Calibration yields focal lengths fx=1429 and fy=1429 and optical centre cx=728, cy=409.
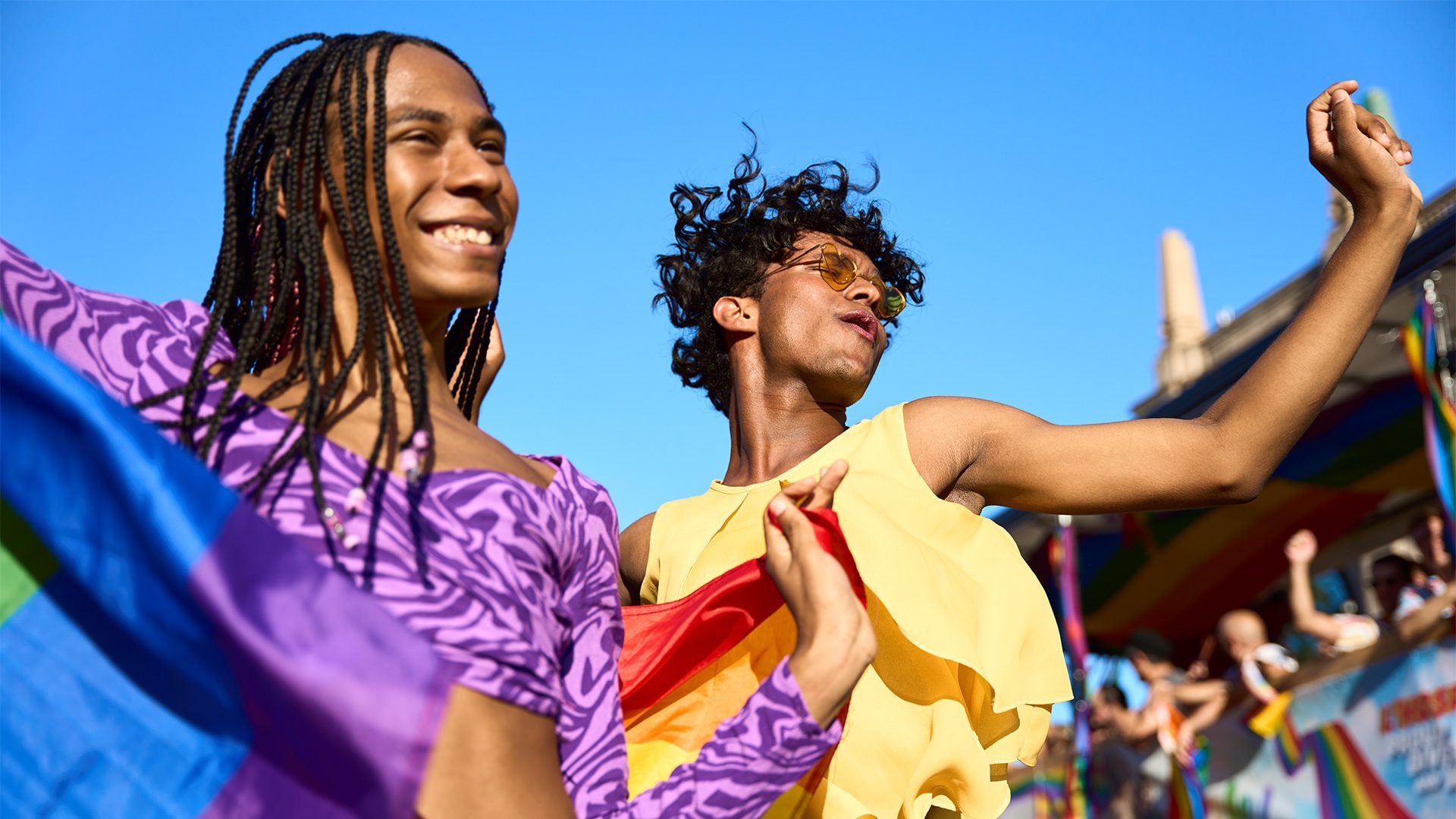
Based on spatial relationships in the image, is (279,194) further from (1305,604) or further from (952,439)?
(1305,604)

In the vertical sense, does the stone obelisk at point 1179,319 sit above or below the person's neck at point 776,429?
above

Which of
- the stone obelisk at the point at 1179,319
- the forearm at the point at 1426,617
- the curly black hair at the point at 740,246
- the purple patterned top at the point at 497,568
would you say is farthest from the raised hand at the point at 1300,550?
the stone obelisk at the point at 1179,319

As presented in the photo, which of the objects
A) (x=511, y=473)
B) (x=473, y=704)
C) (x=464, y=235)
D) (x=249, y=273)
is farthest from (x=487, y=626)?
(x=249, y=273)

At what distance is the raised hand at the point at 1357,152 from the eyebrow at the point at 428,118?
59.6 inches

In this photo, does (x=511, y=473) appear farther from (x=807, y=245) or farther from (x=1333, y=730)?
(x=1333, y=730)

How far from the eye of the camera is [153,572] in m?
1.68

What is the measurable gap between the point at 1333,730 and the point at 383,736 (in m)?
6.51

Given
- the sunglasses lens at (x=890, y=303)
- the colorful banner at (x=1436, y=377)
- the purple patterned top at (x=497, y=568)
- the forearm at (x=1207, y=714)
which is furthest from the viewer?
the forearm at (x=1207, y=714)

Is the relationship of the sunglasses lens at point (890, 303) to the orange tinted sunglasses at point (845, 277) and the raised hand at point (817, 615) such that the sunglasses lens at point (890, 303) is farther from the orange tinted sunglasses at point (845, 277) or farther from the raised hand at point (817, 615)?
the raised hand at point (817, 615)

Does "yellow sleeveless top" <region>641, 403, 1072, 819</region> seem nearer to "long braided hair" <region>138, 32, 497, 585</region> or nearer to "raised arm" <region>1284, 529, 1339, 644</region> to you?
"long braided hair" <region>138, 32, 497, 585</region>

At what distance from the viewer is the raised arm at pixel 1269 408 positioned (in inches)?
98.7

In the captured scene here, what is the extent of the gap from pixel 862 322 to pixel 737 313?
41cm

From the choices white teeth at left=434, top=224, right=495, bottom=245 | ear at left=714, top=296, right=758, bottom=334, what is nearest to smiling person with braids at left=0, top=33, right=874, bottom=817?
white teeth at left=434, top=224, right=495, bottom=245

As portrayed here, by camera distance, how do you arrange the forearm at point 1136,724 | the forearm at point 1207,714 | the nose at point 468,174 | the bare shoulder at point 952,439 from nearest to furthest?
the nose at point 468,174, the bare shoulder at point 952,439, the forearm at point 1207,714, the forearm at point 1136,724
